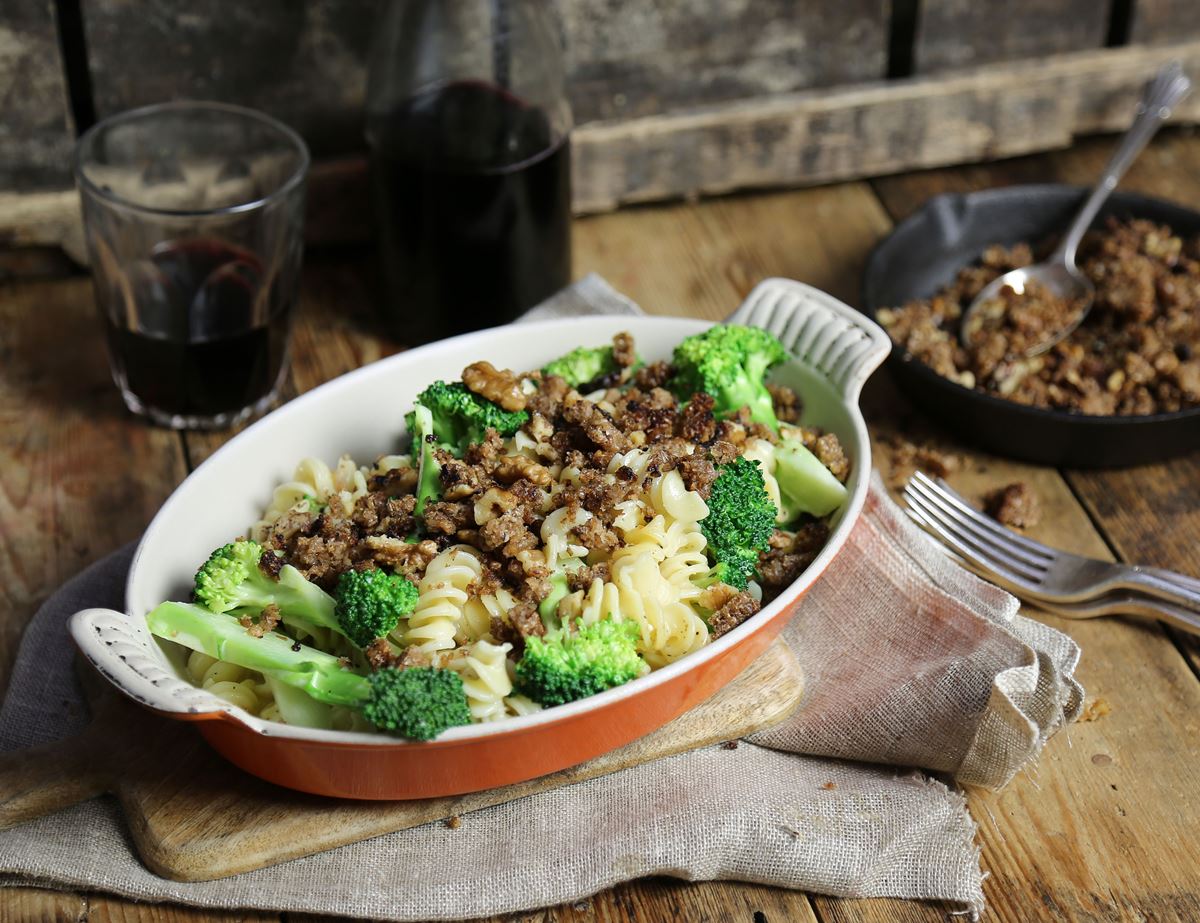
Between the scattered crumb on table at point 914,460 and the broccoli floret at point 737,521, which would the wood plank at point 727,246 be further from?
the broccoli floret at point 737,521

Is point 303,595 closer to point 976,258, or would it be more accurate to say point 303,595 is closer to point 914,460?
point 914,460

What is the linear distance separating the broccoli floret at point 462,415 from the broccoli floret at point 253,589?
0.39 meters

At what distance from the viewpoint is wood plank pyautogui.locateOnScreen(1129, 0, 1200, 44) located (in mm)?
3881

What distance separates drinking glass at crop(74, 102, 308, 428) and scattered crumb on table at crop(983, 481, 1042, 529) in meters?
1.62

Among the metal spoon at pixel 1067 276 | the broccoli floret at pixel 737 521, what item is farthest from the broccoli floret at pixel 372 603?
the metal spoon at pixel 1067 276

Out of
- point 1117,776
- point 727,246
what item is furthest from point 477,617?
point 727,246

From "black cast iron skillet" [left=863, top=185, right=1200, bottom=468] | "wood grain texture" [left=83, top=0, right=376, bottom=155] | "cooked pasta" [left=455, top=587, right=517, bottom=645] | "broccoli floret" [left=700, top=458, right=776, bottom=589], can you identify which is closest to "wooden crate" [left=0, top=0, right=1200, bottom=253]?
"wood grain texture" [left=83, top=0, right=376, bottom=155]

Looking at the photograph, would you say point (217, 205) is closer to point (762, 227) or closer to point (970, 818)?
point (762, 227)

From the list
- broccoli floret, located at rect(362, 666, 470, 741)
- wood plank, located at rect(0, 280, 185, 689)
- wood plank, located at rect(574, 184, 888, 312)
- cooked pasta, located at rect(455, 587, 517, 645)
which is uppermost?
broccoli floret, located at rect(362, 666, 470, 741)

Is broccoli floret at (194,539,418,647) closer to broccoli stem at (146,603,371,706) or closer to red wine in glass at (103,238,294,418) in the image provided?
broccoli stem at (146,603,371,706)

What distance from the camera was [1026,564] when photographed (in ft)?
8.64

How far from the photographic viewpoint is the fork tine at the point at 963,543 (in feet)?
8.60

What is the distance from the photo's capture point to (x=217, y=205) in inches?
131

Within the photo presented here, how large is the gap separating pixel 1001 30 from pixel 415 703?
2.90 m
